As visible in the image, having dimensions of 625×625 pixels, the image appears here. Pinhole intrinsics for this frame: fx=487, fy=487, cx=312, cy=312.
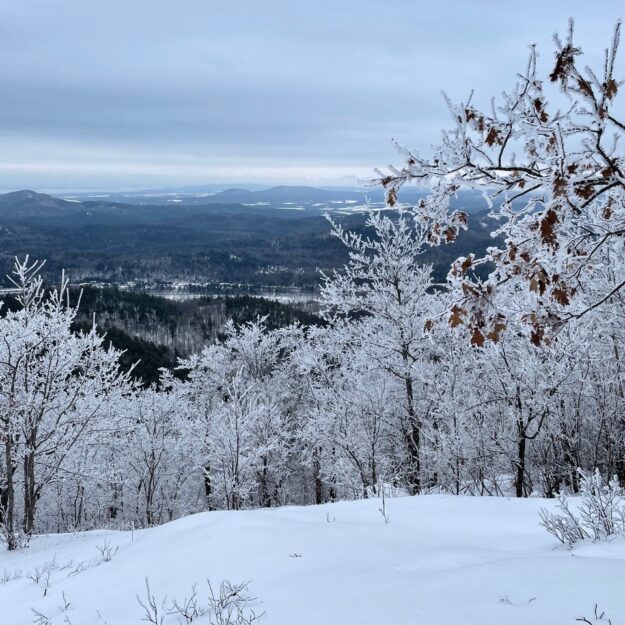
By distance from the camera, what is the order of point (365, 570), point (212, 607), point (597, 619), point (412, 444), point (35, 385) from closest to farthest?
1. point (597, 619)
2. point (212, 607)
3. point (365, 570)
4. point (35, 385)
5. point (412, 444)

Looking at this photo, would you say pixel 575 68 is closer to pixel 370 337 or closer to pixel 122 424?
pixel 370 337

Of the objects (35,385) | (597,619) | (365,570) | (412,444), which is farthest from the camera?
(412,444)

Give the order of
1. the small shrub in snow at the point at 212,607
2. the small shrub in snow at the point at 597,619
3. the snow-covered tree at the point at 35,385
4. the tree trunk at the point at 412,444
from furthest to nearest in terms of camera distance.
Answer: the tree trunk at the point at 412,444 → the snow-covered tree at the point at 35,385 → the small shrub in snow at the point at 212,607 → the small shrub in snow at the point at 597,619

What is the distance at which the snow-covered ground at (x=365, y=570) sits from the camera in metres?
3.19

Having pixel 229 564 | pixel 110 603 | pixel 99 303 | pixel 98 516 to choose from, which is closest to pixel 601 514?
pixel 229 564

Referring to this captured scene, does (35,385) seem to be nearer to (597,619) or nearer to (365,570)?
(365,570)

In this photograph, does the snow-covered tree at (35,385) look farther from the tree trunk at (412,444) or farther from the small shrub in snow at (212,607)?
the tree trunk at (412,444)

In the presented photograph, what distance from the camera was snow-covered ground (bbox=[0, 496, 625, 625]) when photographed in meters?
3.19

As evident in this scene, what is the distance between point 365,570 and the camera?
164 inches

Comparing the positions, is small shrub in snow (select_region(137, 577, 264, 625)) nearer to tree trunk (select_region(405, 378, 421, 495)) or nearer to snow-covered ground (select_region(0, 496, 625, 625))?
snow-covered ground (select_region(0, 496, 625, 625))

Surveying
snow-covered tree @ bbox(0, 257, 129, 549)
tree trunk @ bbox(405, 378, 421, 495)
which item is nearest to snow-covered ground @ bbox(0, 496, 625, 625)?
snow-covered tree @ bbox(0, 257, 129, 549)

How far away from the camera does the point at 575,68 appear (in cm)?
290

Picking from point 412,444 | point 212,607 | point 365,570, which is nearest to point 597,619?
point 365,570

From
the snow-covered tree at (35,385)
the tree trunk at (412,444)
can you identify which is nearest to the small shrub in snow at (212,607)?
the snow-covered tree at (35,385)
